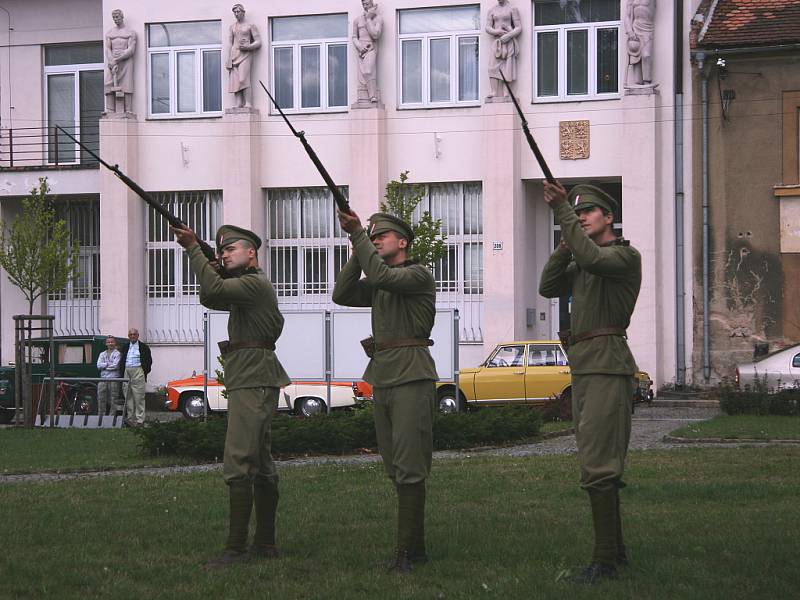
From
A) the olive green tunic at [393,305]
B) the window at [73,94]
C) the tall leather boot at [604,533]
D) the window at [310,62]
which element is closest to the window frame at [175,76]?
the window at [310,62]

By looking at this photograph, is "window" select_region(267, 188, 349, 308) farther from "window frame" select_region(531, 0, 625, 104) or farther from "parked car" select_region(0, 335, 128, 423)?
"window frame" select_region(531, 0, 625, 104)

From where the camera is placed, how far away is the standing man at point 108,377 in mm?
25219

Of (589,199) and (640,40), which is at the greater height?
(640,40)

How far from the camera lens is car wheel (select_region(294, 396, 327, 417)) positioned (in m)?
25.0

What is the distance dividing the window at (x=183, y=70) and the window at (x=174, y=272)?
2.00 metres

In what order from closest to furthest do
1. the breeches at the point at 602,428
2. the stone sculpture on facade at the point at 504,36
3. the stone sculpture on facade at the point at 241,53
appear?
1. the breeches at the point at 602,428
2. the stone sculpture on facade at the point at 504,36
3. the stone sculpture on facade at the point at 241,53

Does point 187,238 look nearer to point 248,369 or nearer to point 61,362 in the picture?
point 248,369

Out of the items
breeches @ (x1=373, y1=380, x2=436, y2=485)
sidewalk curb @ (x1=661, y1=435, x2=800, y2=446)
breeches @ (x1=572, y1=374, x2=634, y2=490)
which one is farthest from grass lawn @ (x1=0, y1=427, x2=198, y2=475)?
breeches @ (x1=572, y1=374, x2=634, y2=490)

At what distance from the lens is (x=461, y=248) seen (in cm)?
3056

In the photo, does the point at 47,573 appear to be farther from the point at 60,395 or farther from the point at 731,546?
the point at 60,395

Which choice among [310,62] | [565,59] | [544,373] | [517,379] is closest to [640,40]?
[565,59]

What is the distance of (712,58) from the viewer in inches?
1114

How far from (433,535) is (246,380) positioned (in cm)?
167

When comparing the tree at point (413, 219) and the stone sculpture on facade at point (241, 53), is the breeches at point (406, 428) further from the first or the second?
the stone sculpture on facade at point (241, 53)
